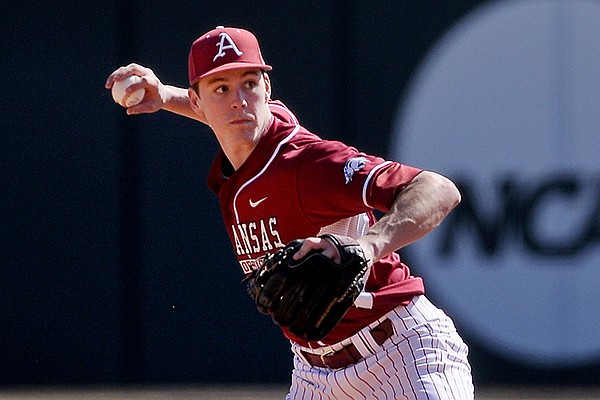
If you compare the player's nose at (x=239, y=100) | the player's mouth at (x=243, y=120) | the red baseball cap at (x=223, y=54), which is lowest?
the player's mouth at (x=243, y=120)

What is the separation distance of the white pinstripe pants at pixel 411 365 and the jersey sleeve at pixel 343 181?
409 mm

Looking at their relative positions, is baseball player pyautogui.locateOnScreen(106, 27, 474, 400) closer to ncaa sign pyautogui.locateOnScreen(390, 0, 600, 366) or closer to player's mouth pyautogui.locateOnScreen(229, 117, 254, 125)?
player's mouth pyautogui.locateOnScreen(229, 117, 254, 125)

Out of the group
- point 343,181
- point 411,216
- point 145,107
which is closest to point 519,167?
point 145,107

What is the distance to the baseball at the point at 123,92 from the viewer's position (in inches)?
161

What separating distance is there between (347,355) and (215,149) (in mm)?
3582

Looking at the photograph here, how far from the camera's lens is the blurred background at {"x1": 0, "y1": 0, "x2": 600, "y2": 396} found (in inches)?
275

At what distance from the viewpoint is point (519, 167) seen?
6996 mm

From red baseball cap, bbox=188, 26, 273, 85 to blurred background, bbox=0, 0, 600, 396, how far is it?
11.2 feet

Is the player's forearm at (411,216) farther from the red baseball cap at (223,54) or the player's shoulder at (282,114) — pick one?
the player's shoulder at (282,114)

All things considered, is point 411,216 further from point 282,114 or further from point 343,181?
point 282,114

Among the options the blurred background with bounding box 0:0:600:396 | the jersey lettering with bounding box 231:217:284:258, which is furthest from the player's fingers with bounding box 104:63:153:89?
the blurred background with bounding box 0:0:600:396

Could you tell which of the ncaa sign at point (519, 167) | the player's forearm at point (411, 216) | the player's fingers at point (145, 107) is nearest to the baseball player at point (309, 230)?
the player's forearm at point (411, 216)

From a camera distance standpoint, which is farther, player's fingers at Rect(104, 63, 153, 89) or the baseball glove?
player's fingers at Rect(104, 63, 153, 89)

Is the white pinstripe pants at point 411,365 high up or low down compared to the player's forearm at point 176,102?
down
